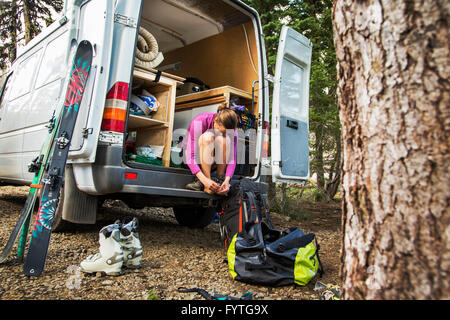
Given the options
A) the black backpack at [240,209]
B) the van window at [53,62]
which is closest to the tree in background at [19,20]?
the van window at [53,62]

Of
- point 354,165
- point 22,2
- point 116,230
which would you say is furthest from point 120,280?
point 22,2

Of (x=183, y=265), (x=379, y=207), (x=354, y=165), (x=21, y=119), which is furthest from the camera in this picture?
(x=21, y=119)

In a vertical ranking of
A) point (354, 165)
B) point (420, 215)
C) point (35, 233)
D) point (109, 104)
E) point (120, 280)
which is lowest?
point (120, 280)

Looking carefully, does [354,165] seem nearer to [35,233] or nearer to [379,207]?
[379,207]

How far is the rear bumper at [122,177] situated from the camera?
255 centimetres

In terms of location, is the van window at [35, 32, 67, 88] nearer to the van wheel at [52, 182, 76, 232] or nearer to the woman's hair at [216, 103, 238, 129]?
the van wheel at [52, 182, 76, 232]

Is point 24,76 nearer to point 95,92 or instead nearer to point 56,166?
point 95,92

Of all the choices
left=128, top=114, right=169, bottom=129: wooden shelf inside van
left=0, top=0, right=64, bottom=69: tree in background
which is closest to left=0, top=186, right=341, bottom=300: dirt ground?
left=128, top=114, right=169, bottom=129: wooden shelf inside van

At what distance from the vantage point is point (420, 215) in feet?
3.44

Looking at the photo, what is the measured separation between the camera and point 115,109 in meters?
2.62

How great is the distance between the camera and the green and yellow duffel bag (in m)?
2.17

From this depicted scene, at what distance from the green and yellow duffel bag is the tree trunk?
933mm

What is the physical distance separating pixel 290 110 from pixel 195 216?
5.64 ft

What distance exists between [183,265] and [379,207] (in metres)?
1.79
